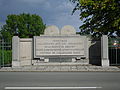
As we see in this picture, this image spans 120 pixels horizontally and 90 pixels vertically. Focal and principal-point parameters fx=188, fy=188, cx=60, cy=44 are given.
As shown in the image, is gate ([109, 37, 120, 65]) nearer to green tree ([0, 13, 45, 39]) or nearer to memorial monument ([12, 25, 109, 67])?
A: memorial monument ([12, 25, 109, 67])

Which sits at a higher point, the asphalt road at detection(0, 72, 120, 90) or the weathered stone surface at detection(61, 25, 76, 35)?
the weathered stone surface at detection(61, 25, 76, 35)

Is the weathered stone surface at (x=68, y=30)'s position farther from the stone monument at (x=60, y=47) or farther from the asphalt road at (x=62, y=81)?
the asphalt road at (x=62, y=81)

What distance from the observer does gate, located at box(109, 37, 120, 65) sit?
1956 cm

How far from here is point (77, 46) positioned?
19.4m

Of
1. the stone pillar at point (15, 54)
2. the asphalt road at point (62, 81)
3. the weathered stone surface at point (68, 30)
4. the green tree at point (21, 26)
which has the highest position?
the green tree at point (21, 26)

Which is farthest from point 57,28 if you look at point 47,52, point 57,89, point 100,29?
point 57,89

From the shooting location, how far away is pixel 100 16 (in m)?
25.1

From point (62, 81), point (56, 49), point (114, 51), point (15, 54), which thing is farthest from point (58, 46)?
point (62, 81)

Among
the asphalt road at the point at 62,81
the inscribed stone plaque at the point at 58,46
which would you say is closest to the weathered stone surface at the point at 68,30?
the inscribed stone plaque at the point at 58,46

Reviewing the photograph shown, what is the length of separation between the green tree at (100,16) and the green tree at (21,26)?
106ft

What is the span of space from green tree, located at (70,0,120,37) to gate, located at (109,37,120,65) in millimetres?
3029

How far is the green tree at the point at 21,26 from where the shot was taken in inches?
2212

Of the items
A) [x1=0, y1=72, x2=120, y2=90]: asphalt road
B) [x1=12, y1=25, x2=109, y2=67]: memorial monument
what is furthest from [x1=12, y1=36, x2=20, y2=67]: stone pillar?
[x1=0, y1=72, x2=120, y2=90]: asphalt road

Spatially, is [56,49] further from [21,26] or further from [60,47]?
[21,26]
